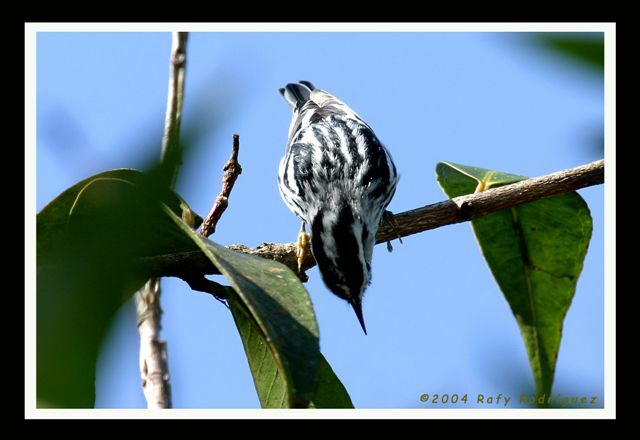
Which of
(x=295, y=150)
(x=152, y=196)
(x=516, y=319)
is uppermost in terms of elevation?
(x=295, y=150)

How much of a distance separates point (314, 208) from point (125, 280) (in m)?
3.08

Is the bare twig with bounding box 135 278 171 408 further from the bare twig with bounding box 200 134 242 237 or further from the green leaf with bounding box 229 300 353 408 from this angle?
the bare twig with bounding box 200 134 242 237

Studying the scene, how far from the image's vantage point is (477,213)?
10.7ft

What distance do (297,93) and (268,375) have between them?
4.47 metres

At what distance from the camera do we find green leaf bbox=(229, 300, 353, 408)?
2336mm

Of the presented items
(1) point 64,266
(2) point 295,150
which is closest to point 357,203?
(2) point 295,150

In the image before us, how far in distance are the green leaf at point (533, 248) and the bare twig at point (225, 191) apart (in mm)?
1241

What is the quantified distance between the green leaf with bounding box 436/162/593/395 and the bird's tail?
9.89 feet

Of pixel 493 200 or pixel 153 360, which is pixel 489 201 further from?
pixel 153 360

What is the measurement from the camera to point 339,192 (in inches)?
160

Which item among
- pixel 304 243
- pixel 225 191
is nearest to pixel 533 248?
pixel 304 243

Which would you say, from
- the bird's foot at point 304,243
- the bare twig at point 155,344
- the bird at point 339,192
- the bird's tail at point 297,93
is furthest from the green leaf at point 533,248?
the bird's tail at point 297,93

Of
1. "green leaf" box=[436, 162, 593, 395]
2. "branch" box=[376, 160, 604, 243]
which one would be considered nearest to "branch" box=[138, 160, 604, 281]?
"branch" box=[376, 160, 604, 243]

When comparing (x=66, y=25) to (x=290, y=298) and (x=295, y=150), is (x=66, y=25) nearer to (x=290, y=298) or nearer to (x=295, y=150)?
(x=290, y=298)
